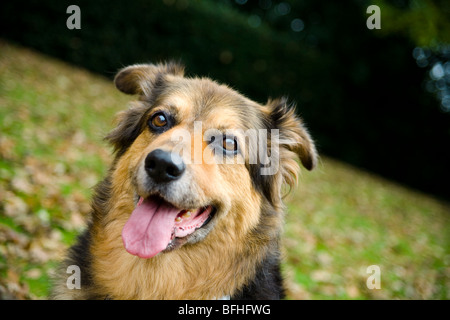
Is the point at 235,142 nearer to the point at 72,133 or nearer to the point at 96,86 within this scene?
the point at 72,133

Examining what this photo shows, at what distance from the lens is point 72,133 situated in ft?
25.4

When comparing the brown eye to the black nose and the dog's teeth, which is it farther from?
the dog's teeth

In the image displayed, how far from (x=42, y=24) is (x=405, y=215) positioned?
14092 millimetres

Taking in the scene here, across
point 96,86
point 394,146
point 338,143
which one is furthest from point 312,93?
point 96,86

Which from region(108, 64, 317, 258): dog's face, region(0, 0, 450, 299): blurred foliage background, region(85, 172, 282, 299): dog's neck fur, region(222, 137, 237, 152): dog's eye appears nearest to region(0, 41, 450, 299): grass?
region(0, 0, 450, 299): blurred foliage background

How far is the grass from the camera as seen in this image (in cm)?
399

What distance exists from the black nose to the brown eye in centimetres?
59

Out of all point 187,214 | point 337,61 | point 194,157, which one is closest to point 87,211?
point 187,214

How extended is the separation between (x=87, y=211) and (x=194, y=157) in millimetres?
3120

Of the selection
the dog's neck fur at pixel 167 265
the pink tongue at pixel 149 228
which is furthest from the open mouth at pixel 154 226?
the dog's neck fur at pixel 167 265

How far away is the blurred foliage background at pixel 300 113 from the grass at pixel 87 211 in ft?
0.10

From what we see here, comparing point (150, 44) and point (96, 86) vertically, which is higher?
point (150, 44)

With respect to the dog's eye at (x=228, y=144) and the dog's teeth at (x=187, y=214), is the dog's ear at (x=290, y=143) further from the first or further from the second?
the dog's teeth at (x=187, y=214)

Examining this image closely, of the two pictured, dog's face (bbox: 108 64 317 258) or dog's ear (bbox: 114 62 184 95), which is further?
dog's ear (bbox: 114 62 184 95)
